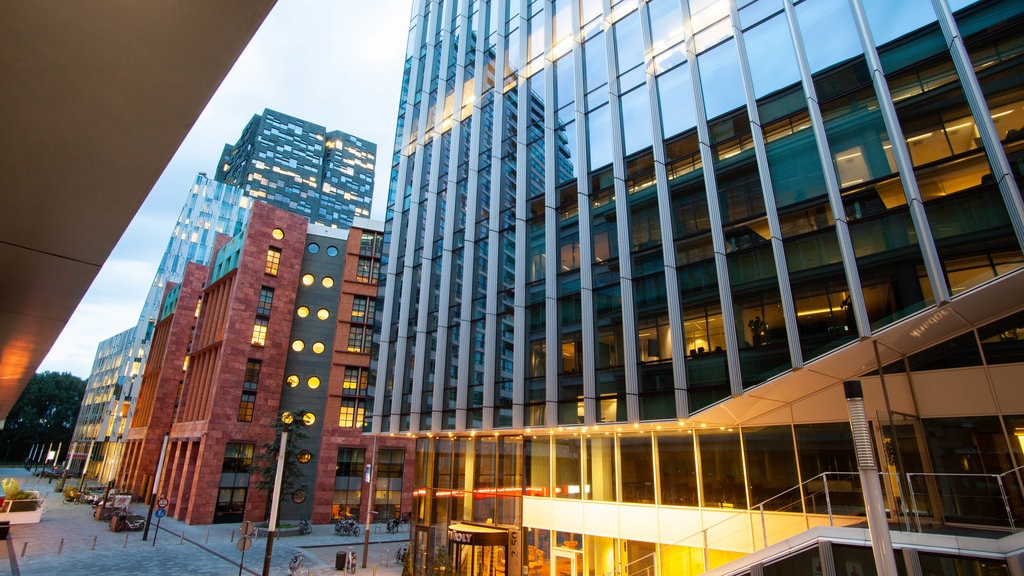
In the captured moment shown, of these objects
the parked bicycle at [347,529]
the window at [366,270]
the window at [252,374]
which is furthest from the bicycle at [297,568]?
the window at [366,270]

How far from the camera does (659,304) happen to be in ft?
62.0

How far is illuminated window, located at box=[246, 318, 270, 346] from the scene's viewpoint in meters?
48.7

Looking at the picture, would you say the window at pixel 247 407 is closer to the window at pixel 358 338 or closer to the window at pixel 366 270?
the window at pixel 358 338

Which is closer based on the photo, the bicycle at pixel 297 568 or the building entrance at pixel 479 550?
the building entrance at pixel 479 550

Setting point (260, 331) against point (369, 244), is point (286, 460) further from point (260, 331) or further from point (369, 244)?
point (369, 244)

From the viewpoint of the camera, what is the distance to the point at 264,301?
163 feet

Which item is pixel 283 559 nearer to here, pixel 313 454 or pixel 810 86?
pixel 313 454

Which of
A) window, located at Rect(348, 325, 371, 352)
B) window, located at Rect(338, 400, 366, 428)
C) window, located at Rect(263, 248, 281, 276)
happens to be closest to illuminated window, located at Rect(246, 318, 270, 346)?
window, located at Rect(263, 248, 281, 276)

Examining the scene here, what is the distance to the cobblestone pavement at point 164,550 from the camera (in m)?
25.2

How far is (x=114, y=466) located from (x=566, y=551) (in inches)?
3275

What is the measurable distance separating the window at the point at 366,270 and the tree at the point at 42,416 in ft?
387

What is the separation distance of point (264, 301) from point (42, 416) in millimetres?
123447

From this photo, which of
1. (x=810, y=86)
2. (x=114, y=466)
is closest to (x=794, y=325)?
(x=810, y=86)

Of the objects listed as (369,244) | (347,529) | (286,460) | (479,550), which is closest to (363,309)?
(369,244)
